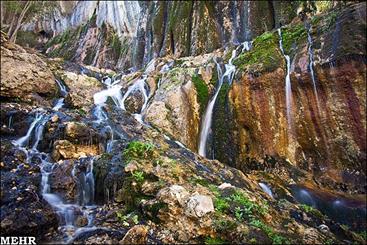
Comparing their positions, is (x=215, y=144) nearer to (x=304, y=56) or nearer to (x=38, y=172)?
(x=304, y=56)

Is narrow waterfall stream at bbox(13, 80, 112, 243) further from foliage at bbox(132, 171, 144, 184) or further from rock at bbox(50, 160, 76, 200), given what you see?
foliage at bbox(132, 171, 144, 184)

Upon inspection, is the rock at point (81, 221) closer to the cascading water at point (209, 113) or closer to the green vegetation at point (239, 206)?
the green vegetation at point (239, 206)

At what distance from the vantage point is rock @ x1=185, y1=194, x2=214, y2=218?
636 centimetres

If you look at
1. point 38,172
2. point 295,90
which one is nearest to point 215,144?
point 295,90

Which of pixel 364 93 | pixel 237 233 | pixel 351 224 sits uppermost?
pixel 364 93

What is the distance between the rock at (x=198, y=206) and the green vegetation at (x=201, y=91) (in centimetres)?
719

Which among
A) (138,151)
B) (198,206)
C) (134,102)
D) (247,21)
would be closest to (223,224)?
(198,206)

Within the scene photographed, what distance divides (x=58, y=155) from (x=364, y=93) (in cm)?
960

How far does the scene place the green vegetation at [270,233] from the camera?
597 cm

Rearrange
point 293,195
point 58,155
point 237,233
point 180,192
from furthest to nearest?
point 293,195 < point 58,155 < point 180,192 < point 237,233

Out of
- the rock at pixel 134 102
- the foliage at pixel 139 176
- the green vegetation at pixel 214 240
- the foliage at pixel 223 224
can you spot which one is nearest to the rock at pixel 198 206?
the foliage at pixel 223 224

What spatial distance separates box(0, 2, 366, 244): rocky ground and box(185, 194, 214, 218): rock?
0.02 m

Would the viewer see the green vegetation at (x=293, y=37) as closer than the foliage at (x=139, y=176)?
No

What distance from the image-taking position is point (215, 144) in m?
12.9
